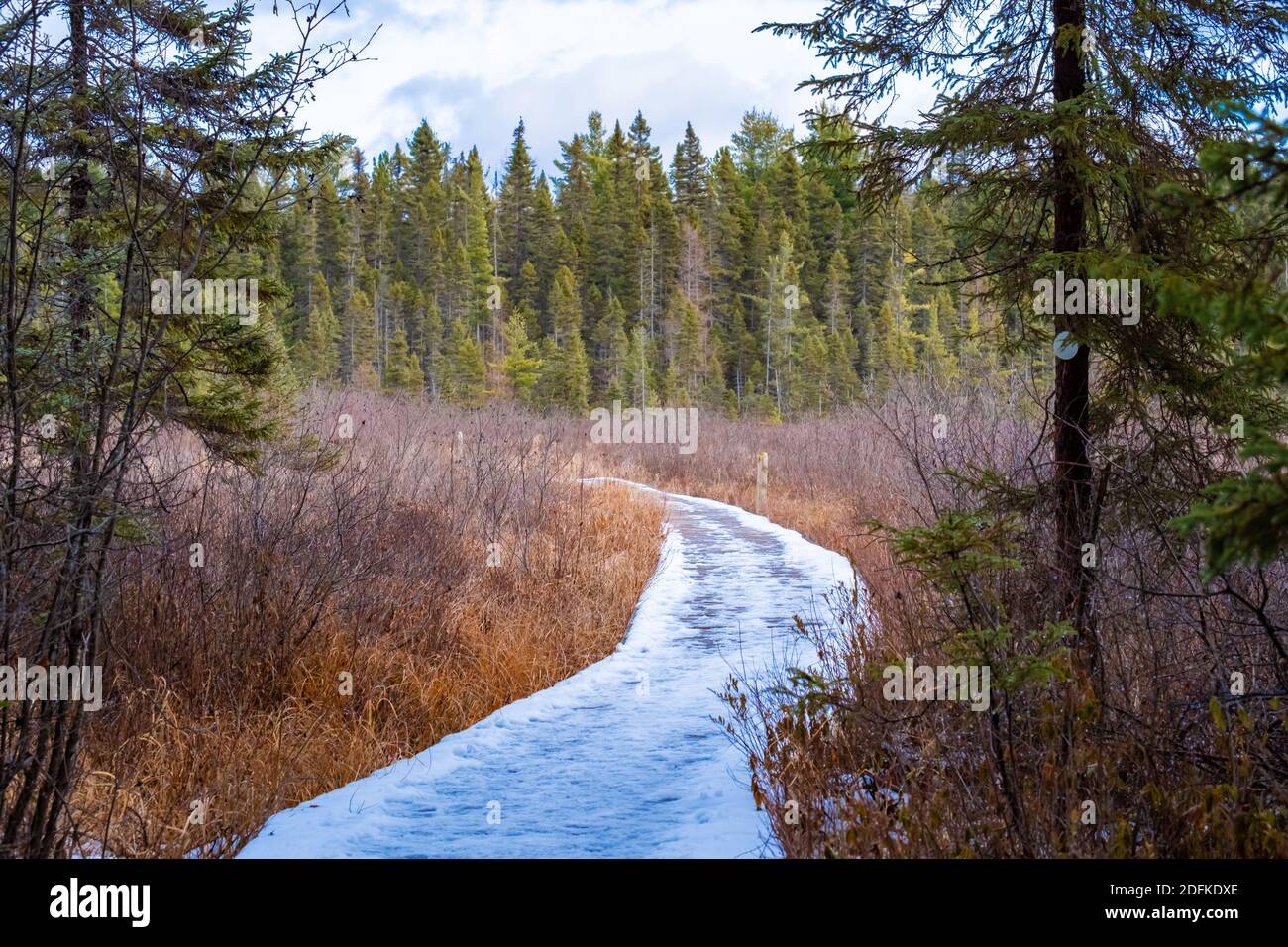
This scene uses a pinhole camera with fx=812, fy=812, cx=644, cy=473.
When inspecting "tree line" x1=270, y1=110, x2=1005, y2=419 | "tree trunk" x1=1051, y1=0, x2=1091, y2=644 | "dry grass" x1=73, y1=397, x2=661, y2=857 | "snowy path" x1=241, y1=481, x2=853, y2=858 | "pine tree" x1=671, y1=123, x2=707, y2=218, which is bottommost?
"snowy path" x1=241, y1=481, x2=853, y2=858

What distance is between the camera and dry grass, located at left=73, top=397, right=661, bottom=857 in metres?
4.09

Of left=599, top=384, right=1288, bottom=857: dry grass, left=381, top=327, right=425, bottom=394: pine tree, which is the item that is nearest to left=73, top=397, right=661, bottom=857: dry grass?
left=599, top=384, right=1288, bottom=857: dry grass

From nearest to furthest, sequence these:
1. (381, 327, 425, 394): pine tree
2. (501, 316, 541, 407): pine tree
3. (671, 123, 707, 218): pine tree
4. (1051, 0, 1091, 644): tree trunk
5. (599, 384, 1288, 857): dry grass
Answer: (599, 384, 1288, 857): dry grass
(1051, 0, 1091, 644): tree trunk
(501, 316, 541, 407): pine tree
(381, 327, 425, 394): pine tree
(671, 123, 707, 218): pine tree

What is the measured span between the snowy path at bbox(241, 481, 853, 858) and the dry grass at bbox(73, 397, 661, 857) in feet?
1.05

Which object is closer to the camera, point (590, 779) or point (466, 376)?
point (590, 779)

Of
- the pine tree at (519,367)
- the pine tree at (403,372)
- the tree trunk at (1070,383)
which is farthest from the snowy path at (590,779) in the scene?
the pine tree at (403,372)

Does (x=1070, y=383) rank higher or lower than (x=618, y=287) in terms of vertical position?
lower

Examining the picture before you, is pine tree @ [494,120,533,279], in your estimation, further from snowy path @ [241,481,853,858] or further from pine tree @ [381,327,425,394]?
snowy path @ [241,481,853,858]

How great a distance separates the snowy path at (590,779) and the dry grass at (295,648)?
32cm

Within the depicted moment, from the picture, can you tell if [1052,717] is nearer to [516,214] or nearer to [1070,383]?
[1070,383]

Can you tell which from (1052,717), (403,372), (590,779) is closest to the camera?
(1052,717)

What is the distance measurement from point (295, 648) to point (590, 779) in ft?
7.34

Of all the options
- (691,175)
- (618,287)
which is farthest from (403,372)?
(691,175)

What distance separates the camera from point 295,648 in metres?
5.32
